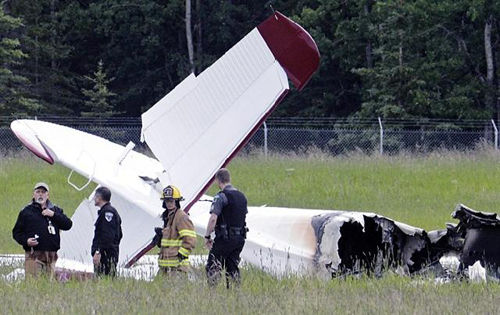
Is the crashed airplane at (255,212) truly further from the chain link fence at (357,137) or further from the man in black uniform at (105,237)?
the chain link fence at (357,137)

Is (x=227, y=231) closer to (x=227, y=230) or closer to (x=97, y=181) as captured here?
(x=227, y=230)

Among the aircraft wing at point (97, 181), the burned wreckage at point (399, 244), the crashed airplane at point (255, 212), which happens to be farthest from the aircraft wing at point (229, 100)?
the burned wreckage at point (399, 244)

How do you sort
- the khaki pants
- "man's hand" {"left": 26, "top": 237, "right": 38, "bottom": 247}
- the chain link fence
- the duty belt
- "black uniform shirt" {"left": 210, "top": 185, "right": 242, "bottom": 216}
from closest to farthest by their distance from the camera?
"black uniform shirt" {"left": 210, "top": 185, "right": 242, "bottom": 216}, the duty belt, "man's hand" {"left": 26, "top": 237, "right": 38, "bottom": 247}, the khaki pants, the chain link fence

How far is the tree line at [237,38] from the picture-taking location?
3900 centimetres

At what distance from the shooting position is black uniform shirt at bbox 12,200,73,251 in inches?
500

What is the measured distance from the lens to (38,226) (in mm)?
12727

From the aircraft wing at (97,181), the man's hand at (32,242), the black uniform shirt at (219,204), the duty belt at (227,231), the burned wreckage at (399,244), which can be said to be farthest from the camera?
the aircraft wing at (97,181)

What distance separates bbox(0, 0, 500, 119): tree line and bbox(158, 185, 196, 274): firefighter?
26870 millimetres

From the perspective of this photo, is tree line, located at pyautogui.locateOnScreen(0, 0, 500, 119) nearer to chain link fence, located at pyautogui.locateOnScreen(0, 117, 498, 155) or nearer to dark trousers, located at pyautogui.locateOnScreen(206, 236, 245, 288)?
chain link fence, located at pyautogui.locateOnScreen(0, 117, 498, 155)

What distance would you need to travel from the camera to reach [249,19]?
47938 millimetres

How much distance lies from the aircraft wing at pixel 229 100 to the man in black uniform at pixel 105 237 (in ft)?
4.45

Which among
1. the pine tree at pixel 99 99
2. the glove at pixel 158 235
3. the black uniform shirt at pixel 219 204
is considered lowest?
the glove at pixel 158 235

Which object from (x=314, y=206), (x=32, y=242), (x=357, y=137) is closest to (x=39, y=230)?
(x=32, y=242)

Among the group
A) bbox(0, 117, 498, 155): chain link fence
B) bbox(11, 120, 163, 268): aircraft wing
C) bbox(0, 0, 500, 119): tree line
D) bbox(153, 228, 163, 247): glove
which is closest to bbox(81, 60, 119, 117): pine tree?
bbox(0, 0, 500, 119): tree line
